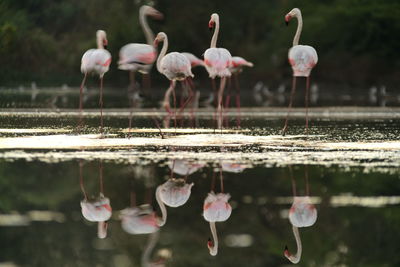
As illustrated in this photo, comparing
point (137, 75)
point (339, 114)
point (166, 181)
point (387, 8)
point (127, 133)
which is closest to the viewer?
point (166, 181)

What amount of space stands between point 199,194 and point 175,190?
0.31 m

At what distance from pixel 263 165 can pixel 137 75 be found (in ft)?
129

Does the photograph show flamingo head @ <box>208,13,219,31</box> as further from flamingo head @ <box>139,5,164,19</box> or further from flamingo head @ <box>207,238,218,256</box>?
flamingo head @ <box>207,238,218,256</box>

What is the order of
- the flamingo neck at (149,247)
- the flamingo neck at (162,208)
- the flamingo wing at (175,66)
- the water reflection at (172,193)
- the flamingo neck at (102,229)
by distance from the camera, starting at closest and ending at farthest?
the flamingo neck at (149,247) → the flamingo neck at (102,229) → the flamingo neck at (162,208) → the water reflection at (172,193) → the flamingo wing at (175,66)

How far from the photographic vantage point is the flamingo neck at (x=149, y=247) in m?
5.32

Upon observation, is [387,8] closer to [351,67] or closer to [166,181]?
[351,67]

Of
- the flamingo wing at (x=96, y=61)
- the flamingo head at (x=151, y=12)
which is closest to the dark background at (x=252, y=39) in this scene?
the flamingo head at (x=151, y=12)

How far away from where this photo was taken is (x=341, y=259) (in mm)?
5492

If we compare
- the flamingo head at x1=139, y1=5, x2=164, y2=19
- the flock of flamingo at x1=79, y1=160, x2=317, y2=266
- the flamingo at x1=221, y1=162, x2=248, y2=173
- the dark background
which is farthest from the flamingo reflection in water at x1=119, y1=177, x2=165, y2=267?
the dark background

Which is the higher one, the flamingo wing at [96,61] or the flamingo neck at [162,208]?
the flamingo wing at [96,61]

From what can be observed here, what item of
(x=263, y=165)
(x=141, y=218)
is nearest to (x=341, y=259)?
(x=141, y=218)

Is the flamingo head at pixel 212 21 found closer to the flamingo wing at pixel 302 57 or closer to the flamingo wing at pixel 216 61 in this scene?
the flamingo wing at pixel 216 61

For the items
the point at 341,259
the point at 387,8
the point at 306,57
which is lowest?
the point at 341,259

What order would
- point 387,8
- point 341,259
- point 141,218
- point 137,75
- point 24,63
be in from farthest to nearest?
point 24,63 < point 137,75 < point 387,8 < point 141,218 < point 341,259
